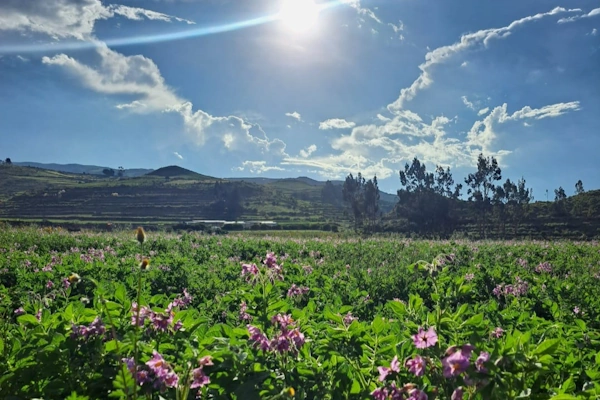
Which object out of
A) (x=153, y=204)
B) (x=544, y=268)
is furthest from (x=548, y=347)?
(x=153, y=204)

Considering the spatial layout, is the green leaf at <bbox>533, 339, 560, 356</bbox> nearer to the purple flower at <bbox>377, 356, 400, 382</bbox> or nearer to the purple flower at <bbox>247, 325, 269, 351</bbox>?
the purple flower at <bbox>377, 356, 400, 382</bbox>

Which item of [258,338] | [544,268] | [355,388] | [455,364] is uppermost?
[455,364]

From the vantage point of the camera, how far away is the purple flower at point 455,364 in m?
1.65

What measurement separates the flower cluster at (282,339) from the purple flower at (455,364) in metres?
0.81

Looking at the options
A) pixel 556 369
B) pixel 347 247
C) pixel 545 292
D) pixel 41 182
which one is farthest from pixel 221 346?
pixel 41 182

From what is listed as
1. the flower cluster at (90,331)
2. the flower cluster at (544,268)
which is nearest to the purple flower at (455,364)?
the flower cluster at (90,331)

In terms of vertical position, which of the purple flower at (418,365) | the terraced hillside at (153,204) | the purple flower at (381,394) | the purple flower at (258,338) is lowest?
the terraced hillside at (153,204)

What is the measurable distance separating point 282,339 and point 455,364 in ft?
2.93

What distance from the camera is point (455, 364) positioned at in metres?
1.68

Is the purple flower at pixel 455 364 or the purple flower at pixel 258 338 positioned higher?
the purple flower at pixel 455 364

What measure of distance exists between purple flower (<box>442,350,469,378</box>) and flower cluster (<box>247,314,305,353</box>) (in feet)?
2.64

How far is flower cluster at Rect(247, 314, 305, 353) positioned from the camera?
2174mm

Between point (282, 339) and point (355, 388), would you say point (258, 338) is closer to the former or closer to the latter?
point (282, 339)

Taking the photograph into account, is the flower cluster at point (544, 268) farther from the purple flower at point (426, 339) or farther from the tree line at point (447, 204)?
the tree line at point (447, 204)
